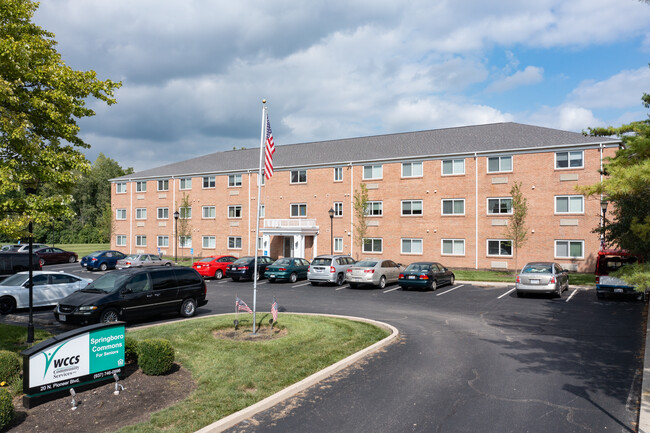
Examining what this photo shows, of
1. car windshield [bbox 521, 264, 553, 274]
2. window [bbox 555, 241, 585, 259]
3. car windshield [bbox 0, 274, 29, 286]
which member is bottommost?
car windshield [bbox 0, 274, 29, 286]

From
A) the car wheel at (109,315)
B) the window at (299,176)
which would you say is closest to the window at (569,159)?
the window at (299,176)

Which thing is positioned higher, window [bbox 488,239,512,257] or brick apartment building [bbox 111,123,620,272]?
brick apartment building [bbox 111,123,620,272]

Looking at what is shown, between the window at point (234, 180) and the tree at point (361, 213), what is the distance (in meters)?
12.9

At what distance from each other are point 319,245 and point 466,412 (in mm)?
32274

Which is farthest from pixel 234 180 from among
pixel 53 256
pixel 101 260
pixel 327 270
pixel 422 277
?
pixel 422 277

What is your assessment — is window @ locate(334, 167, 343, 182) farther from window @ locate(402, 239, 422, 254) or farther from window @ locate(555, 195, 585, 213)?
window @ locate(555, 195, 585, 213)

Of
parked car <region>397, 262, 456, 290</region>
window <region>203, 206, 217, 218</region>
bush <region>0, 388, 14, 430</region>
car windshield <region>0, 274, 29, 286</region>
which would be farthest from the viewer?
window <region>203, 206, 217, 218</region>

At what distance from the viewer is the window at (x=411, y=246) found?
35719 millimetres

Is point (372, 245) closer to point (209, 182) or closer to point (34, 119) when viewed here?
point (209, 182)

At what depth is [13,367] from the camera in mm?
8211

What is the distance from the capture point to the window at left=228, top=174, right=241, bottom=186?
4424 centimetres

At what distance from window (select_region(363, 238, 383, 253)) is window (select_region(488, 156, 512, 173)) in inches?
404

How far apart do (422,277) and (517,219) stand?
1115cm

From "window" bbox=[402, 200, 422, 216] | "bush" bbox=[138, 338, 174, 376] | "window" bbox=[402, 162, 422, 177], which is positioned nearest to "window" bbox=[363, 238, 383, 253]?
"window" bbox=[402, 200, 422, 216]
